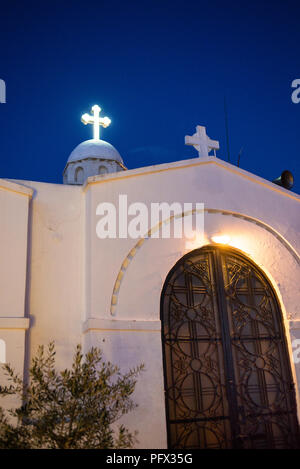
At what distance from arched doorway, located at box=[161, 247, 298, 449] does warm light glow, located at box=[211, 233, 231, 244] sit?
0.48 feet

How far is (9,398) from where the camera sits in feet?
17.6

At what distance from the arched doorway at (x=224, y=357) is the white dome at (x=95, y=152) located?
5216 mm

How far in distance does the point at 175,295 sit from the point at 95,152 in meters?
5.83

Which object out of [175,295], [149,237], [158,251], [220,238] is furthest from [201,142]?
[175,295]

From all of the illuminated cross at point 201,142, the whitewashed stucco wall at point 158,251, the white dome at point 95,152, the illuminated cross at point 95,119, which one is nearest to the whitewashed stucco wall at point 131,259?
the whitewashed stucco wall at point 158,251

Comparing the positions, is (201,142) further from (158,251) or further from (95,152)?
(95,152)

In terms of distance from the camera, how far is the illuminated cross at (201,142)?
802 cm

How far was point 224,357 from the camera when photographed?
22.3 ft

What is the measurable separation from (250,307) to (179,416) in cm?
207

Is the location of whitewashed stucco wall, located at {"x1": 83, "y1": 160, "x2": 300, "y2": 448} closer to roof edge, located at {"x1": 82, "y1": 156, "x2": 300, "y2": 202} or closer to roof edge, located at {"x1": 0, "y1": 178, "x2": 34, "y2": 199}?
roof edge, located at {"x1": 82, "y1": 156, "x2": 300, "y2": 202}

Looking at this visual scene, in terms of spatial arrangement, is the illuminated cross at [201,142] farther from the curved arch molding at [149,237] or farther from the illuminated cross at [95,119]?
the illuminated cross at [95,119]

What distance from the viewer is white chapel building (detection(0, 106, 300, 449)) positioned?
19.9 ft

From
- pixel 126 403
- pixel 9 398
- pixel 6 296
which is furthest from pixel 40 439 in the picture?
pixel 6 296

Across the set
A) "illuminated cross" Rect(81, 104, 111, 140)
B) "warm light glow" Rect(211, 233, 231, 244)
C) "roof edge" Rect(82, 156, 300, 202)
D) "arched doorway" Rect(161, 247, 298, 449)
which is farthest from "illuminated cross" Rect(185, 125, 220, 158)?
"illuminated cross" Rect(81, 104, 111, 140)
